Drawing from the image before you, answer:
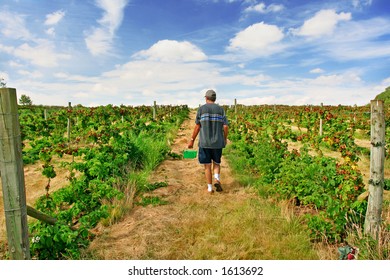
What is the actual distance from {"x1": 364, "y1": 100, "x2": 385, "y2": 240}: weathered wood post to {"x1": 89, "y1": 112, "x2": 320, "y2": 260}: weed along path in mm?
741

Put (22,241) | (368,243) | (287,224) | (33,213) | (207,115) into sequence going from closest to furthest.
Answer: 1. (22,241)
2. (33,213)
3. (368,243)
4. (287,224)
5. (207,115)

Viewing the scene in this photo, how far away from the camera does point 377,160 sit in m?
3.11

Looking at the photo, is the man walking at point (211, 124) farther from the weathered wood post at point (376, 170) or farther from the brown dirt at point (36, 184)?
the brown dirt at point (36, 184)

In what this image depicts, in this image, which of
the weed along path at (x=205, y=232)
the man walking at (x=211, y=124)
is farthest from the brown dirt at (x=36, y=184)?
the man walking at (x=211, y=124)

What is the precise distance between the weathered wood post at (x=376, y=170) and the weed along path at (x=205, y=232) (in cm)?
74

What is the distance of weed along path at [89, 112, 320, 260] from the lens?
3.17m

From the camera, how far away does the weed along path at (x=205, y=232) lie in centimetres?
317

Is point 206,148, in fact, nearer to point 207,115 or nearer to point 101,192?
point 207,115

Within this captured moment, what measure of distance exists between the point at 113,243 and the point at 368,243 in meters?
2.94

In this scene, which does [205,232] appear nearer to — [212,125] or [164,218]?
[164,218]

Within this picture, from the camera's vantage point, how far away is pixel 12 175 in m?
2.33

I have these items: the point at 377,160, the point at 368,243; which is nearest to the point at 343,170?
the point at 377,160

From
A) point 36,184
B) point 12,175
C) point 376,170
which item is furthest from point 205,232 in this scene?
point 36,184

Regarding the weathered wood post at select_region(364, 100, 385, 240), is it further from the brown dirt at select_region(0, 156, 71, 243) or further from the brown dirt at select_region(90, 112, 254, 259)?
the brown dirt at select_region(0, 156, 71, 243)
